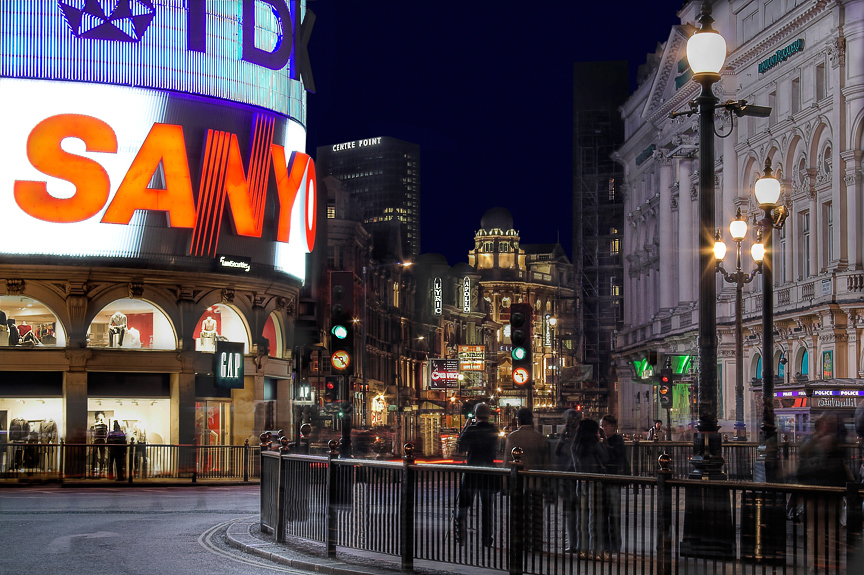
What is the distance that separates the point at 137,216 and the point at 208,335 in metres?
6.04

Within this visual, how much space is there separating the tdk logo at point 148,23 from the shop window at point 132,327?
10.6 meters

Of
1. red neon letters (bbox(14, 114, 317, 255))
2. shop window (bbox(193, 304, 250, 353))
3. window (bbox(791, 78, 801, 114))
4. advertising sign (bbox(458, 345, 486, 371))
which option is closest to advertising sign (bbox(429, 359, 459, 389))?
advertising sign (bbox(458, 345, 486, 371))

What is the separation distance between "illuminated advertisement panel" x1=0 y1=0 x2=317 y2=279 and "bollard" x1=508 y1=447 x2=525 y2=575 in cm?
3276

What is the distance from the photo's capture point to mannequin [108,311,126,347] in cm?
4294

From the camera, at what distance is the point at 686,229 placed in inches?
2734

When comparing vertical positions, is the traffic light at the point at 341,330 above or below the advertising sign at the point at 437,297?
below

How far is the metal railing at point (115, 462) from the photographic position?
3014 cm

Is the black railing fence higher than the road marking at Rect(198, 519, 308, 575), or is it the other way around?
the black railing fence

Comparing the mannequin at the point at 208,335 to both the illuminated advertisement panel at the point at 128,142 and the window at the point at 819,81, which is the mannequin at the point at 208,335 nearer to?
the illuminated advertisement panel at the point at 128,142

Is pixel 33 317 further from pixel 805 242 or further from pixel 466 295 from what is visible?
pixel 466 295

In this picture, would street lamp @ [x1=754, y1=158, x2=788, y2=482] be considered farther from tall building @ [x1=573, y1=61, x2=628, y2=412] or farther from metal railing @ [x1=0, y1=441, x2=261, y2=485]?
tall building @ [x1=573, y1=61, x2=628, y2=412]

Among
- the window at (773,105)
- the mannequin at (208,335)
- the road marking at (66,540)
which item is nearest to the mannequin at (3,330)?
the mannequin at (208,335)

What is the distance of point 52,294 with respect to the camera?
41.8 meters

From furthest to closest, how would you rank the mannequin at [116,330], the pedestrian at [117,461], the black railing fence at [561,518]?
the mannequin at [116,330] → the pedestrian at [117,461] → the black railing fence at [561,518]
